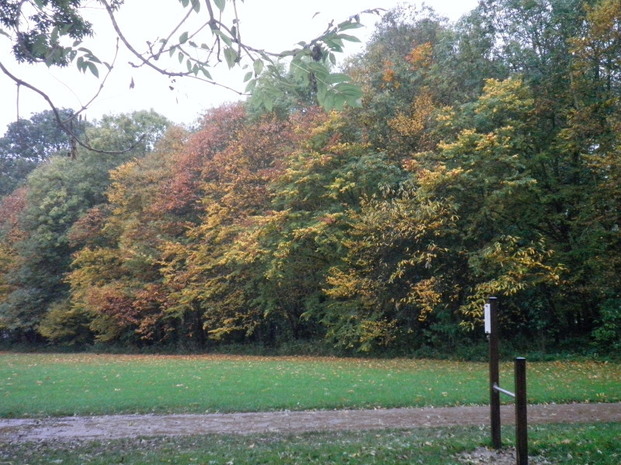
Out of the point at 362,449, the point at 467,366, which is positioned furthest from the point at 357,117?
the point at 362,449

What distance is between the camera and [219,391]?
50.3 feet

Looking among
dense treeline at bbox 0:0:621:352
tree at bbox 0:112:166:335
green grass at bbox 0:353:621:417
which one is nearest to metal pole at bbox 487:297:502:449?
green grass at bbox 0:353:621:417

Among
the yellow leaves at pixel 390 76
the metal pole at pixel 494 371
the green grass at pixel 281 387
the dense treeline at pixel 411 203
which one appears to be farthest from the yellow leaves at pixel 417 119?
the metal pole at pixel 494 371

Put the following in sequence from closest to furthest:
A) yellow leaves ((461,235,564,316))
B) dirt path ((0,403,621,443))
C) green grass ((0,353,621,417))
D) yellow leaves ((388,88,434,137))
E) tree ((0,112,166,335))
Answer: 1. dirt path ((0,403,621,443))
2. green grass ((0,353,621,417))
3. yellow leaves ((461,235,564,316))
4. yellow leaves ((388,88,434,137))
5. tree ((0,112,166,335))

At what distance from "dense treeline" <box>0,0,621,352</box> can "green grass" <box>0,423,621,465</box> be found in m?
9.52

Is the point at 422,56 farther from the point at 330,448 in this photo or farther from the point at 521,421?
the point at 521,421

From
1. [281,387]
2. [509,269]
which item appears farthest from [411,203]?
[281,387]

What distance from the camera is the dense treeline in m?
22.3

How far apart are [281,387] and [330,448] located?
24.0 ft

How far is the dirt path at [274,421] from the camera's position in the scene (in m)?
10.6

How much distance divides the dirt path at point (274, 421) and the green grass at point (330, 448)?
649 mm

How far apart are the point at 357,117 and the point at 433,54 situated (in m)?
4.31

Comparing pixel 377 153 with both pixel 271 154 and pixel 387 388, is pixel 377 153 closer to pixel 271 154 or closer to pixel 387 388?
pixel 271 154

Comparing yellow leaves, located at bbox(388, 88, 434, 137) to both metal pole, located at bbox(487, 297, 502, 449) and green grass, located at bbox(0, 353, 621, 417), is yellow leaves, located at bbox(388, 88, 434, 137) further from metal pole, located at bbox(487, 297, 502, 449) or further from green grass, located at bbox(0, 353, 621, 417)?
metal pole, located at bbox(487, 297, 502, 449)
